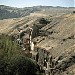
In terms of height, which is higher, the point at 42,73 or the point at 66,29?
the point at 66,29

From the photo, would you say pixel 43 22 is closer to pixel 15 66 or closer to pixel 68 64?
pixel 15 66

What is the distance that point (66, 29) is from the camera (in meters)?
44.2

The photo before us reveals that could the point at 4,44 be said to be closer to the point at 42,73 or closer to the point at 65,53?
the point at 42,73

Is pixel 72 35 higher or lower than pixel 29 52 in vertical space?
higher

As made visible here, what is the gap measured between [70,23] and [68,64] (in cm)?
1959

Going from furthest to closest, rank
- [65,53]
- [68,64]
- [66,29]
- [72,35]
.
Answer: [66,29] < [72,35] < [65,53] < [68,64]

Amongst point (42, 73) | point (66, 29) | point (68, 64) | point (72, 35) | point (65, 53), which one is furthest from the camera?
point (66, 29)

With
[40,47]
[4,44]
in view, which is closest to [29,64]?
[40,47]

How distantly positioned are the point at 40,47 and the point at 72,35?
4.99 metres

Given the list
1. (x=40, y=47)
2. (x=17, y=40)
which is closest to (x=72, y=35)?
(x=40, y=47)

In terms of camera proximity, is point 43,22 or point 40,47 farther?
point 43,22

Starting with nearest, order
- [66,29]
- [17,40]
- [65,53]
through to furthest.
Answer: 1. [65,53]
2. [66,29]
3. [17,40]

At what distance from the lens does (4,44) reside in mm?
46438

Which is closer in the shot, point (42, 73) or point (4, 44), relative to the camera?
point (42, 73)
